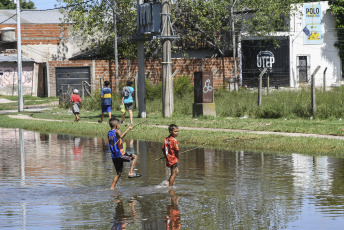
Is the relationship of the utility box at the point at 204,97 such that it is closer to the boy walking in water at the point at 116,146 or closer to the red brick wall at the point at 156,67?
the boy walking in water at the point at 116,146

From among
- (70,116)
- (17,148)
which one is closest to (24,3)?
(70,116)

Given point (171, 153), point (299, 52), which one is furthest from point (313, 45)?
point (171, 153)

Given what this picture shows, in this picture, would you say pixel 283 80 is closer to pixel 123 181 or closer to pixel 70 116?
pixel 70 116

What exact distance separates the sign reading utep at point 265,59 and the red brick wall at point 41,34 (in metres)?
16.4

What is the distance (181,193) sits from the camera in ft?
35.9

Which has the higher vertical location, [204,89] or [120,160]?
[204,89]

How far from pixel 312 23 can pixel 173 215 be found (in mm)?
42659

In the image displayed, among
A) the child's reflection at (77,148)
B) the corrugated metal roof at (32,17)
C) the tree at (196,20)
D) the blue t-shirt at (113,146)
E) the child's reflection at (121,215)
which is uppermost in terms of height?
the corrugated metal roof at (32,17)

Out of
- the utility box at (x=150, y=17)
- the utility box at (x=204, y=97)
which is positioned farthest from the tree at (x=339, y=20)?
the utility box at (x=150, y=17)

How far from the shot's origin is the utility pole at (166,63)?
2562 cm

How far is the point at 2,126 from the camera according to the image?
2739cm

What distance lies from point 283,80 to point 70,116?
23.5 meters

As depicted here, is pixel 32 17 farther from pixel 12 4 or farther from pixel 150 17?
pixel 150 17

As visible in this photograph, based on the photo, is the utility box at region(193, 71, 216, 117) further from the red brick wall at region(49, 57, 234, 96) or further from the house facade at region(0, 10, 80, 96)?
the house facade at region(0, 10, 80, 96)
